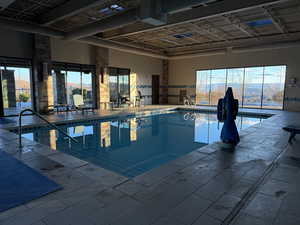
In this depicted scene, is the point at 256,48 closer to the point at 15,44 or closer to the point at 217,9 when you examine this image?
the point at 217,9

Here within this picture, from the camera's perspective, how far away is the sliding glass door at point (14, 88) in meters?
7.17

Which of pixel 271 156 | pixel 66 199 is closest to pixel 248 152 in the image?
pixel 271 156

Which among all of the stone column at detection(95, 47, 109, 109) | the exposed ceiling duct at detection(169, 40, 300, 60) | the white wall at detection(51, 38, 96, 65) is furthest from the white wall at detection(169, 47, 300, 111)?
the white wall at detection(51, 38, 96, 65)

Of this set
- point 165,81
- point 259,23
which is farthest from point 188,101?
point 259,23

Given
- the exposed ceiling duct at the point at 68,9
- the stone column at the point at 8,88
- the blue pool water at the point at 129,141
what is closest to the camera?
the blue pool water at the point at 129,141

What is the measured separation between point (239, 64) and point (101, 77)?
7234 mm

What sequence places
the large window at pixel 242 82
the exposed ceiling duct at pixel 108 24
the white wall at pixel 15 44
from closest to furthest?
the exposed ceiling duct at pixel 108 24 → the white wall at pixel 15 44 → the large window at pixel 242 82

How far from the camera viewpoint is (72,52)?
8.65 metres

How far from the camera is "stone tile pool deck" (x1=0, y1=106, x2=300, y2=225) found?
1.70m

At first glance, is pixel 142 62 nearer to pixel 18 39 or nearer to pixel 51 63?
pixel 51 63

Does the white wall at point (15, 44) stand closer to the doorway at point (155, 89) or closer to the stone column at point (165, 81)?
the doorway at point (155, 89)

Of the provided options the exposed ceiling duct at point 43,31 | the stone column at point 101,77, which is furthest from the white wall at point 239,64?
the stone column at point 101,77

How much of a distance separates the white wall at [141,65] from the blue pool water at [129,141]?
454 cm

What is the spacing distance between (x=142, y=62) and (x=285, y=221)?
11.1 meters
